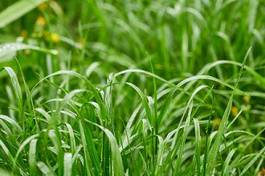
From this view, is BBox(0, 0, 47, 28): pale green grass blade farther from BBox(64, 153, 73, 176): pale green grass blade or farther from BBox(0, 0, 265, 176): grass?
BBox(64, 153, 73, 176): pale green grass blade

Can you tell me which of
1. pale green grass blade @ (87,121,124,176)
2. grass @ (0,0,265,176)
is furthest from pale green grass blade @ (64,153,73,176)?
pale green grass blade @ (87,121,124,176)

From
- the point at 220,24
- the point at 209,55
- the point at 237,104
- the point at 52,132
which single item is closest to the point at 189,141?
the point at 237,104

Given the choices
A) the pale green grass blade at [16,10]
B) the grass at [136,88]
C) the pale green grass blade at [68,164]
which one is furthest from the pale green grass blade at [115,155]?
the pale green grass blade at [16,10]

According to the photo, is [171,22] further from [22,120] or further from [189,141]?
[22,120]

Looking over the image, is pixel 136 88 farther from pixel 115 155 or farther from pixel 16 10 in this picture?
pixel 16 10

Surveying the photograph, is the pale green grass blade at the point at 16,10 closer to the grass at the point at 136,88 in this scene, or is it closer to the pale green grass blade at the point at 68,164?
the grass at the point at 136,88

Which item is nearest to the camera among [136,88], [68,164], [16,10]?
[68,164]

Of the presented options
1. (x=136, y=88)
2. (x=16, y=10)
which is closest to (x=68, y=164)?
(x=136, y=88)

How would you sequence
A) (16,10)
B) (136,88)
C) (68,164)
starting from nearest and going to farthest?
(68,164) → (136,88) → (16,10)
